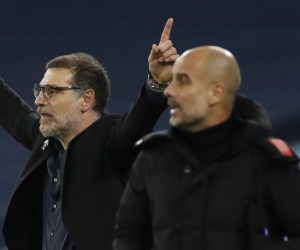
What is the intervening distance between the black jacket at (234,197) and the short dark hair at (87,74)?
0.70 m

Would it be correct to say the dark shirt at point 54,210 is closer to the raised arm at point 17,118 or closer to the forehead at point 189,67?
the raised arm at point 17,118

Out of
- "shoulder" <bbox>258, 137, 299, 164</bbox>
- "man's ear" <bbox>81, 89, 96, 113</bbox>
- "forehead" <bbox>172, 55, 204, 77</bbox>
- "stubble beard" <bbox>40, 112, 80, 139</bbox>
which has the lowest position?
"stubble beard" <bbox>40, 112, 80, 139</bbox>

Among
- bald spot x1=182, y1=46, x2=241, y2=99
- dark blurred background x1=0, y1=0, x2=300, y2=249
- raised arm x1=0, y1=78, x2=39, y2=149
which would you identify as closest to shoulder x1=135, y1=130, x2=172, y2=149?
bald spot x1=182, y1=46, x2=241, y2=99

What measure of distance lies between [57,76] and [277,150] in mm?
821

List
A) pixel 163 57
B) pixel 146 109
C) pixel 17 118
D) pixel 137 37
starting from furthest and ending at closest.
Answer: pixel 137 37 < pixel 17 118 < pixel 146 109 < pixel 163 57

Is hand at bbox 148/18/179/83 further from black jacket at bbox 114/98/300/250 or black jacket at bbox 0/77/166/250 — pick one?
black jacket at bbox 114/98/300/250

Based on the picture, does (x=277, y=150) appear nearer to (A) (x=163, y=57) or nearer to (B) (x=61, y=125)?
(A) (x=163, y=57)

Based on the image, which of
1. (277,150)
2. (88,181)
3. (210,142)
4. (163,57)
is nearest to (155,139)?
(210,142)

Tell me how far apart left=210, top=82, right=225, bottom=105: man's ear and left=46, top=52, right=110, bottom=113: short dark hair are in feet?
2.40

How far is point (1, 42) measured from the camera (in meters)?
3.78

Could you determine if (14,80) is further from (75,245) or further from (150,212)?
(150,212)

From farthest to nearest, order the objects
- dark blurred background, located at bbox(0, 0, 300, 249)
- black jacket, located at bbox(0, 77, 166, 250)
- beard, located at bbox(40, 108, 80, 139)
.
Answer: dark blurred background, located at bbox(0, 0, 300, 249) < beard, located at bbox(40, 108, 80, 139) < black jacket, located at bbox(0, 77, 166, 250)

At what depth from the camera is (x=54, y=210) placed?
7.41 feet

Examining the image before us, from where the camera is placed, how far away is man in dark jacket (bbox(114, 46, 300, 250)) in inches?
62.8
